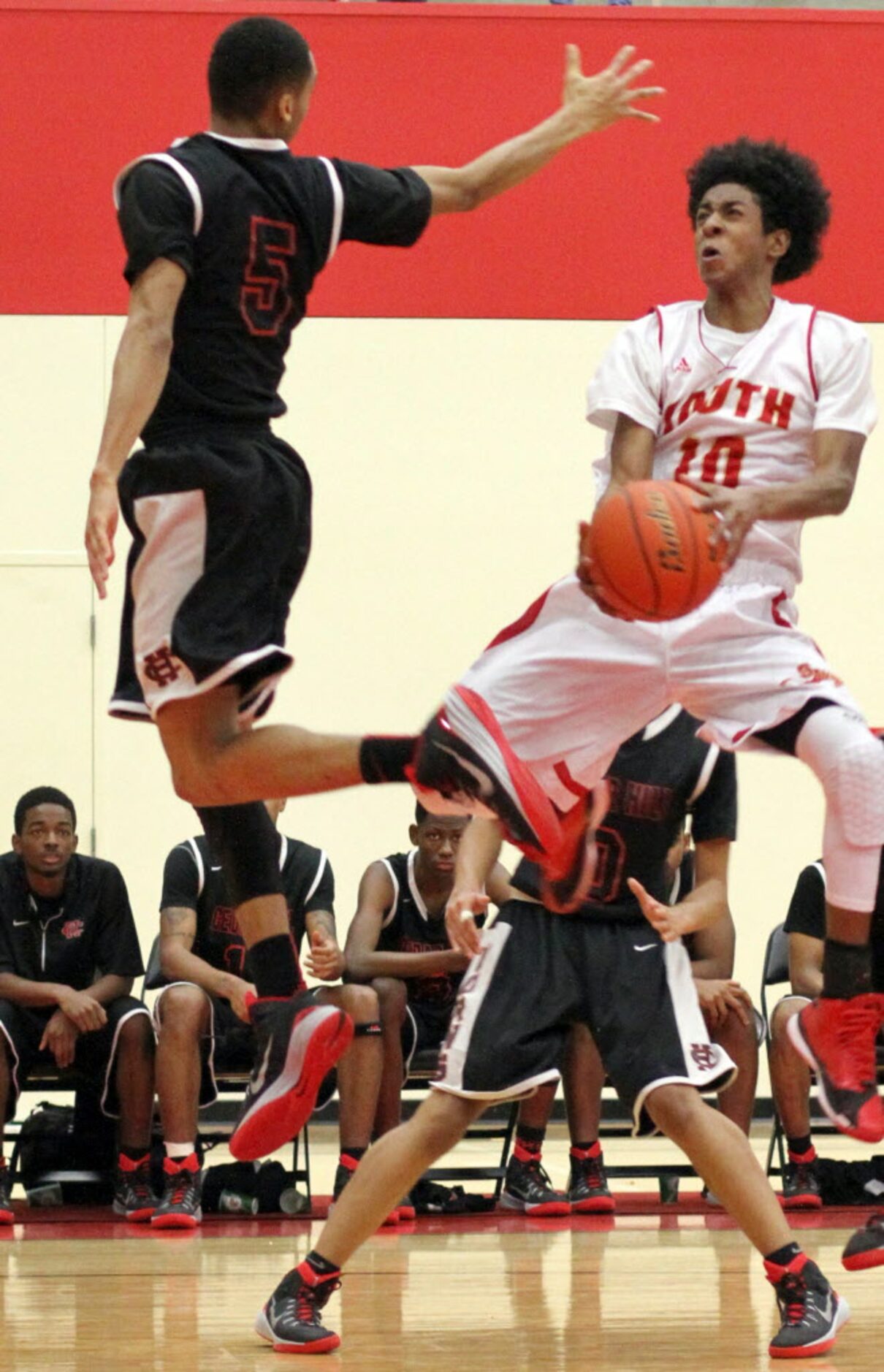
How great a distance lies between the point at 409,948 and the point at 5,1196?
1618 millimetres

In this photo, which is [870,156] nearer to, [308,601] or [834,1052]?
[308,601]

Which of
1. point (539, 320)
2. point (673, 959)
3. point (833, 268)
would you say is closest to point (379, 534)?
point (539, 320)

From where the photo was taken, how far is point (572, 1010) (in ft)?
14.3

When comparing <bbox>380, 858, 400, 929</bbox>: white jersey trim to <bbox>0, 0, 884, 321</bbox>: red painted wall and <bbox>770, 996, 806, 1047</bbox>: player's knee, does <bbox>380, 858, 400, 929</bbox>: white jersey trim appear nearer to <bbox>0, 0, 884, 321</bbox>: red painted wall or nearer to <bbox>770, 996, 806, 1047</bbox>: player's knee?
<bbox>770, 996, 806, 1047</bbox>: player's knee

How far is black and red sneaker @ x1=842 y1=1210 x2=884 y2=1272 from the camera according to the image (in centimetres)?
428

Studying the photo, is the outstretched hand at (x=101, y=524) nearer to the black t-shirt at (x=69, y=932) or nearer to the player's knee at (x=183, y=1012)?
the player's knee at (x=183, y=1012)

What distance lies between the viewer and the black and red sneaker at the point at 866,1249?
4.28 m

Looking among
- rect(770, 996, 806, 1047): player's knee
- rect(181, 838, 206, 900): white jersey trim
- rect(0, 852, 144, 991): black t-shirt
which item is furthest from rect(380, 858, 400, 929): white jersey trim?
rect(770, 996, 806, 1047): player's knee

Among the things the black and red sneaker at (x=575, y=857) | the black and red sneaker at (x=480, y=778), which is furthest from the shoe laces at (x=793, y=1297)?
the black and red sneaker at (x=480, y=778)

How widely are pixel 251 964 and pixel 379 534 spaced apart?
5065 mm

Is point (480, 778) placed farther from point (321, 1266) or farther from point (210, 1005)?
point (210, 1005)

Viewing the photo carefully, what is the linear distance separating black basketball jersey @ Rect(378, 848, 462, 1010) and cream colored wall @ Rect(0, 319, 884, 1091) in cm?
182

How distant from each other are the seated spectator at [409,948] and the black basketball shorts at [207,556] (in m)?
3.02

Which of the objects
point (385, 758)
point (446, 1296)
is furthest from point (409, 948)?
point (385, 758)
